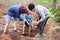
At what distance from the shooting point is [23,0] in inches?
514

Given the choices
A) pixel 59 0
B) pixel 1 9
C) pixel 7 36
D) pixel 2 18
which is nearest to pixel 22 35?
pixel 7 36

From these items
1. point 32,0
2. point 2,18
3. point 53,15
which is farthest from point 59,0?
point 2,18

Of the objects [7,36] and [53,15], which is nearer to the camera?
[7,36]

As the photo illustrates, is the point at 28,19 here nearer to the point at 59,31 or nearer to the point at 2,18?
the point at 59,31

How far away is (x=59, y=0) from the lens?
13.7 m

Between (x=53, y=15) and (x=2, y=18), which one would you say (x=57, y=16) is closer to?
(x=53, y=15)

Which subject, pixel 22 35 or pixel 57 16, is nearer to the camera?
pixel 22 35

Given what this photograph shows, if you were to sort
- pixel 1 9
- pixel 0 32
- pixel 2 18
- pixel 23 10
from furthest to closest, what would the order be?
pixel 1 9 < pixel 2 18 < pixel 0 32 < pixel 23 10

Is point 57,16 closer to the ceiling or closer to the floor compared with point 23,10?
closer to the floor

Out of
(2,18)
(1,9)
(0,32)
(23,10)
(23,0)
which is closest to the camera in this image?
(23,10)

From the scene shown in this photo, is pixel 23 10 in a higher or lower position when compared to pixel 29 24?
higher

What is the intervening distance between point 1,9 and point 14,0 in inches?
69.7

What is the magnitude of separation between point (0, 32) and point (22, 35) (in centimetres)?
87

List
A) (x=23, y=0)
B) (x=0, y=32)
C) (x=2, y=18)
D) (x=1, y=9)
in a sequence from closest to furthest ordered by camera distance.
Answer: (x=0, y=32) < (x=2, y=18) < (x=1, y=9) < (x=23, y=0)
